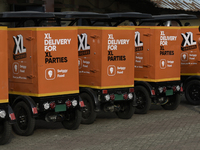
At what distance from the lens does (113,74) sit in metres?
11.9

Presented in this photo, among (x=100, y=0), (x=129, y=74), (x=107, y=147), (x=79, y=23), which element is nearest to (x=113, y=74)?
(x=129, y=74)

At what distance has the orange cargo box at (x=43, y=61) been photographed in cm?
1011

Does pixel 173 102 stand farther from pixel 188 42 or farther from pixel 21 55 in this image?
pixel 21 55

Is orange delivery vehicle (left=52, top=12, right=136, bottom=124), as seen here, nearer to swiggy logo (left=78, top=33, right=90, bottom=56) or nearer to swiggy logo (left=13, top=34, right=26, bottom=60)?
swiggy logo (left=78, top=33, right=90, bottom=56)

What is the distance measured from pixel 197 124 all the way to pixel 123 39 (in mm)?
2722

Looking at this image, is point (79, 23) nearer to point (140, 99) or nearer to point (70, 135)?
point (140, 99)

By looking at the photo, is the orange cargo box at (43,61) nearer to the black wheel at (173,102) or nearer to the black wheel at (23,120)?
the black wheel at (23,120)

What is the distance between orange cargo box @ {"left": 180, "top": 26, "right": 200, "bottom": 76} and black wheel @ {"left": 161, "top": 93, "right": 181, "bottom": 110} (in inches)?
67.9

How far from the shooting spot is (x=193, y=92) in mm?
15352

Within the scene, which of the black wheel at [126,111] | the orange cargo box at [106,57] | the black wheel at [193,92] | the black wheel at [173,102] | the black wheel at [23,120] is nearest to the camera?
the black wheel at [23,120]

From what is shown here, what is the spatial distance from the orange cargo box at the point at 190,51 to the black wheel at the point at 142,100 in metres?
2.75

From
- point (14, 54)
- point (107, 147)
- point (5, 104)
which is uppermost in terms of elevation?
point (14, 54)

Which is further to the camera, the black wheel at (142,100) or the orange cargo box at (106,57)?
the black wheel at (142,100)

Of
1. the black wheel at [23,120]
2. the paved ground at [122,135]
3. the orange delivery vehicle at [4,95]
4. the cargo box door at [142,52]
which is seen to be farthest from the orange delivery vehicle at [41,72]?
the cargo box door at [142,52]
